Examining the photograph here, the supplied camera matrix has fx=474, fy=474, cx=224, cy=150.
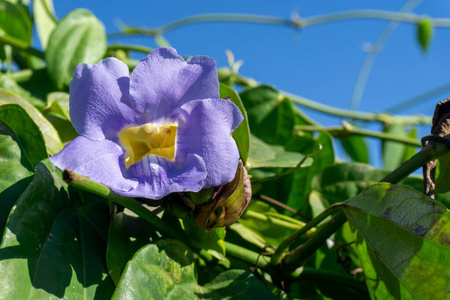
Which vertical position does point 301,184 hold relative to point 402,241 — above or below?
below

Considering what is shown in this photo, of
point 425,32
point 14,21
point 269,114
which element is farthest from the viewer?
point 425,32

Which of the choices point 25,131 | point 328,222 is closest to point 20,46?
point 25,131

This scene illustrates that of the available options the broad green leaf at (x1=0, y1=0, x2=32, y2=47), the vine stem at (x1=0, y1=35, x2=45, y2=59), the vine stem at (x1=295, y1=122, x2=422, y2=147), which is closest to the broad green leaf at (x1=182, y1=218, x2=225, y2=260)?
the vine stem at (x1=295, y1=122, x2=422, y2=147)

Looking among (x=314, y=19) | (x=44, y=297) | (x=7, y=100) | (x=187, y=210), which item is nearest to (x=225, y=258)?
(x=187, y=210)

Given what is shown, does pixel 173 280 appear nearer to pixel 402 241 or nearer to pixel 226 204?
pixel 226 204

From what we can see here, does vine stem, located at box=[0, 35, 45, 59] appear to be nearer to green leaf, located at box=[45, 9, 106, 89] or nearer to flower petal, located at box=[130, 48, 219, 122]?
green leaf, located at box=[45, 9, 106, 89]

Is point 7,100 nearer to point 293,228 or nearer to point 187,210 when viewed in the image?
point 187,210

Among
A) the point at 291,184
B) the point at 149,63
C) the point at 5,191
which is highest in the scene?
the point at 149,63
